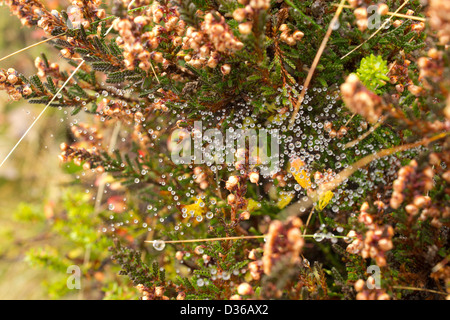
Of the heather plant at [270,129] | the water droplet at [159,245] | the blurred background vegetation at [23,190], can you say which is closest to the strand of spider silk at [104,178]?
the heather plant at [270,129]

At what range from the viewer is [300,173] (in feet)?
6.25

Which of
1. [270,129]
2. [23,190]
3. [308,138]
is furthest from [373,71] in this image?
[23,190]

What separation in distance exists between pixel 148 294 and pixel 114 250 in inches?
11.9

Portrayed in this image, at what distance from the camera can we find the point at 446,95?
110 centimetres

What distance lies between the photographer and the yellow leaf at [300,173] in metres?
1.89

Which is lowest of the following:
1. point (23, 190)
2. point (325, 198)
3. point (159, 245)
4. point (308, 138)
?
point (159, 245)

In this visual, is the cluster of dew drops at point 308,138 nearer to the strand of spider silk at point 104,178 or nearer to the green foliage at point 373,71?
the green foliage at point 373,71

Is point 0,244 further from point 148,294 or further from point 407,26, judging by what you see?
point 407,26

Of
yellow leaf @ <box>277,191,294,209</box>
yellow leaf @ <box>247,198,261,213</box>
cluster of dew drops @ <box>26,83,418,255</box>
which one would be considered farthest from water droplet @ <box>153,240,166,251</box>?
yellow leaf @ <box>277,191,294,209</box>

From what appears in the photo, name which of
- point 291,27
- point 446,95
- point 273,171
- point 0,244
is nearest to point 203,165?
point 273,171

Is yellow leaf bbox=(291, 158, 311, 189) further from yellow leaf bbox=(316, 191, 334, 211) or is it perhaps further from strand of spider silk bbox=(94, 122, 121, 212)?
strand of spider silk bbox=(94, 122, 121, 212)

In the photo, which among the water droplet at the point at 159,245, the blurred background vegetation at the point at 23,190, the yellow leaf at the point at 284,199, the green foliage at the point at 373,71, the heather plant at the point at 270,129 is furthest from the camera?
the blurred background vegetation at the point at 23,190

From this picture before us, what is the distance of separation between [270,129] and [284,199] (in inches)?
17.9

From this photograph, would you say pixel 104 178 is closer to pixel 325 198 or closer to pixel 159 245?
pixel 159 245
